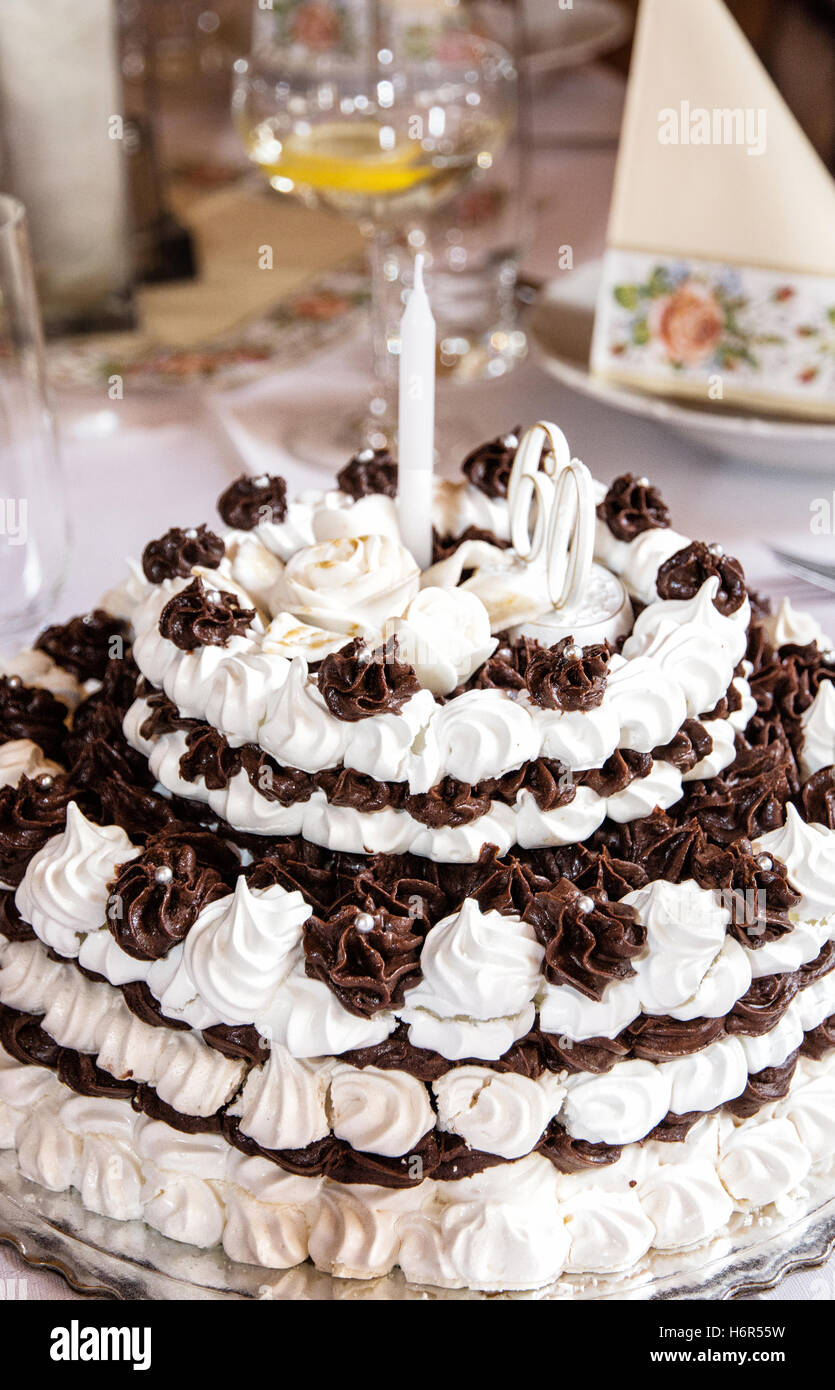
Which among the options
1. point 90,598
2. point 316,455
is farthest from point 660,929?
point 316,455

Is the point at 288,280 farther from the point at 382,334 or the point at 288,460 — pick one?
the point at 288,460

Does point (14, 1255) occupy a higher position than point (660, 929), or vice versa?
point (660, 929)

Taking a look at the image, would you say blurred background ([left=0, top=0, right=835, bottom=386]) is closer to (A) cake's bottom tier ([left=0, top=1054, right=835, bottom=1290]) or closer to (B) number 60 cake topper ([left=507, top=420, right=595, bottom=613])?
(B) number 60 cake topper ([left=507, top=420, right=595, bottom=613])

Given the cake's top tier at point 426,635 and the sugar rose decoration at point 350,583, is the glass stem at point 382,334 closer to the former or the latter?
the cake's top tier at point 426,635

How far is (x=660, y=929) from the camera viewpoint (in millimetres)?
1097

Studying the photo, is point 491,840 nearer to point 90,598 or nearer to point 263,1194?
point 263,1194

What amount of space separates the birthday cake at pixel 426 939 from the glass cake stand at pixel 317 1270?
0.05 feet

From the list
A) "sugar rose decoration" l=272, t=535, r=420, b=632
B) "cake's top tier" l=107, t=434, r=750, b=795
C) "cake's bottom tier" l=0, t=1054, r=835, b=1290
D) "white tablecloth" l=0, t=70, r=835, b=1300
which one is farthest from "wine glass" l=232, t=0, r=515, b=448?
"cake's bottom tier" l=0, t=1054, r=835, b=1290

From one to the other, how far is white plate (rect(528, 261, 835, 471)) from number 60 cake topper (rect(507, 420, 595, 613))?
2.38ft

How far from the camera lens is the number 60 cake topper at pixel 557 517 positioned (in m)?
1.24

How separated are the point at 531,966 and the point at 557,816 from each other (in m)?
0.12

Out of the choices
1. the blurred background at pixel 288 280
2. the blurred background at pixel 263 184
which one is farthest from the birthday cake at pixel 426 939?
the blurred background at pixel 263 184

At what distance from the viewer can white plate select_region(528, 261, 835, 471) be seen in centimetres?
202

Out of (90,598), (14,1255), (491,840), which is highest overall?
(491,840)
